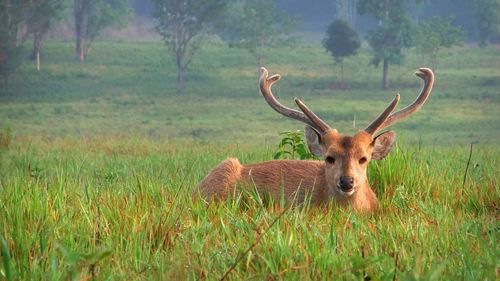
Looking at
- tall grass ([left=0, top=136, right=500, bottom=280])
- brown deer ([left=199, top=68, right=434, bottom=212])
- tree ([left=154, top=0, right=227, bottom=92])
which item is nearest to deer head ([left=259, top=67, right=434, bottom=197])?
brown deer ([left=199, top=68, right=434, bottom=212])

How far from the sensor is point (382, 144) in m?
6.59

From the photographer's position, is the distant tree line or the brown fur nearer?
the brown fur

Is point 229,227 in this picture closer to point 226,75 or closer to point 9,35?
point 9,35

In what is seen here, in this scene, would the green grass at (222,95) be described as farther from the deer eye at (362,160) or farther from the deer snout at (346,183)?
the deer snout at (346,183)

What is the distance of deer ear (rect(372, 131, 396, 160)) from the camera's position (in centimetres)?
656

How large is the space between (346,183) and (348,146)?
351 millimetres

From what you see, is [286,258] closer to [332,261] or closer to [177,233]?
[332,261]

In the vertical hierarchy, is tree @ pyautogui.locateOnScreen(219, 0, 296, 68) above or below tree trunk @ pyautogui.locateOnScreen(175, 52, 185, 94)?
above

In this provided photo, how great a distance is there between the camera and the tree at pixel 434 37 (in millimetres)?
53750

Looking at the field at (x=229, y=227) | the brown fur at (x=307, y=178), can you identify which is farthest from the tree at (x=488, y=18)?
the brown fur at (x=307, y=178)

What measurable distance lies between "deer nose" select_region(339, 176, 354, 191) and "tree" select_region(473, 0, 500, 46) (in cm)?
5776

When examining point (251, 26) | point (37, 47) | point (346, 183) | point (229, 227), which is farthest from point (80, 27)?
point (229, 227)

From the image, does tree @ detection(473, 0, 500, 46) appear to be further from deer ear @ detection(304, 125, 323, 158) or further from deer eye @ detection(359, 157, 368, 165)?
deer eye @ detection(359, 157, 368, 165)

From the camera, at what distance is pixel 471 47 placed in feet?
223
